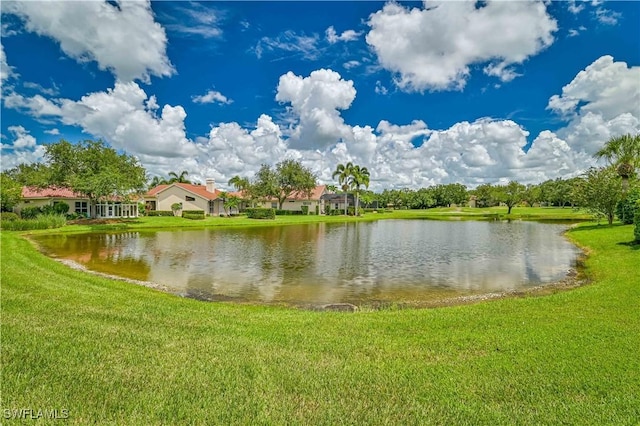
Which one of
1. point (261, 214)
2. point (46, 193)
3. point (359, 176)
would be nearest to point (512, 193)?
point (359, 176)

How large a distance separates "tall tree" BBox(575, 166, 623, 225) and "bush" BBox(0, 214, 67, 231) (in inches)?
1984

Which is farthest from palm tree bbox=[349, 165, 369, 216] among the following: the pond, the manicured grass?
the manicured grass

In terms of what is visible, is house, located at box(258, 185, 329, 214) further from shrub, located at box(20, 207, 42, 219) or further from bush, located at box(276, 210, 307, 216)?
shrub, located at box(20, 207, 42, 219)

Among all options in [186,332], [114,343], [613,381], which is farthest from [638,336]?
[114,343]

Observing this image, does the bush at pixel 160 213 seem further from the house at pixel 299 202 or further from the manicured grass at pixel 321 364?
the manicured grass at pixel 321 364

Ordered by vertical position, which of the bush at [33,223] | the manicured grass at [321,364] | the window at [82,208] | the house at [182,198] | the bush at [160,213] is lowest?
the manicured grass at [321,364]

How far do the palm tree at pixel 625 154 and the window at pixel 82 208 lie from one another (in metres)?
61.2

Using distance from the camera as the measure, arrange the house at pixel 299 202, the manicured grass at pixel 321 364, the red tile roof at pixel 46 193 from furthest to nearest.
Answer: the house at pixel 299 202, the red tile roof at pixel 46 193, the manicured grass at pixel 321 364

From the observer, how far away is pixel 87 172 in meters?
44.2

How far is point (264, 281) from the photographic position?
46.8 ft

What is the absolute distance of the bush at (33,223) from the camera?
31.2 meters

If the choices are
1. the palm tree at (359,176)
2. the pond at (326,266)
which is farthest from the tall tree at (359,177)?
the pond at (326,266)

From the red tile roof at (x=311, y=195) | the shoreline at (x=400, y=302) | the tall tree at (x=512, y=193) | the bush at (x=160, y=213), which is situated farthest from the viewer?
the tall tree at (x=512, y=193)

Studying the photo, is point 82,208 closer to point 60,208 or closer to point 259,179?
point 60,208
